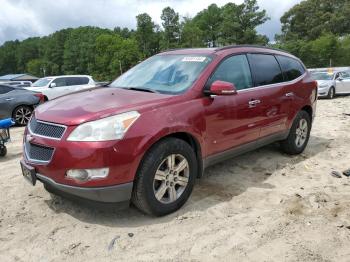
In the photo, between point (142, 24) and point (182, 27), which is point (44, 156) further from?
point (142, 24)

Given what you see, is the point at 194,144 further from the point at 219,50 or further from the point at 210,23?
the point at 210,23

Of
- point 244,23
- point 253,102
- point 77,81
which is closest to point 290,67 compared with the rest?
point 253,102

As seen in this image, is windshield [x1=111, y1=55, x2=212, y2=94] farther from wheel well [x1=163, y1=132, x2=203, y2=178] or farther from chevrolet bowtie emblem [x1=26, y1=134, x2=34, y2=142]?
chevrolet bowtie emblem [x1=26, y1=134, x2=34, y2=142]

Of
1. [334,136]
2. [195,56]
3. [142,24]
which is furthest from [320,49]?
[195,56]

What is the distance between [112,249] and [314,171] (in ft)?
11.3

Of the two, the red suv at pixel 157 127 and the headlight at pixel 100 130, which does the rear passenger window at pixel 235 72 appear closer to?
the red suv at pixel 157 127

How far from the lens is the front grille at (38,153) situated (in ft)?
12.2

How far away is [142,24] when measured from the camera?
74.8m

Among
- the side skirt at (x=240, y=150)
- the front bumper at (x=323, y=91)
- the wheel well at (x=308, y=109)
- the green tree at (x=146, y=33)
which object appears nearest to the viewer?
the side skirt at (x=240, y=150)

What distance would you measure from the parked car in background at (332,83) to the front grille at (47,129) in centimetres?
1674

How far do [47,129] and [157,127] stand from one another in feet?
3.54

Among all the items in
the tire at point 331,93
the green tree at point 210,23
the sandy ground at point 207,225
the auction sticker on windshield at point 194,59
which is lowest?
the tire at point 331,93

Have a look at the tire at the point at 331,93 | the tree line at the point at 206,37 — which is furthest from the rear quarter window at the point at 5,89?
the tree line at the point at 206,37

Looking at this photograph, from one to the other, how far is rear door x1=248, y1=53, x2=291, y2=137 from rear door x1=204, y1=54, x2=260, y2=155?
0.47 feet
